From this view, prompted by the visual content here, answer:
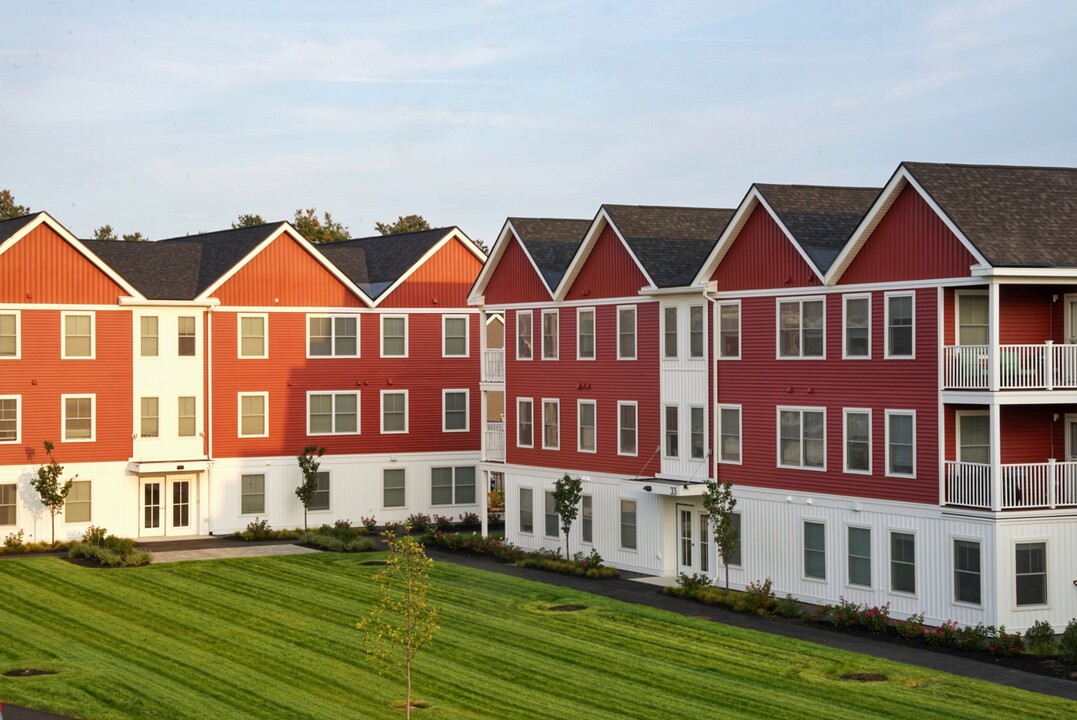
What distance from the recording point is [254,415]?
2121 inches

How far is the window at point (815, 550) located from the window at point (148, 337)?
83.8ft

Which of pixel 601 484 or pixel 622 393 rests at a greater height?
pixel 622 393

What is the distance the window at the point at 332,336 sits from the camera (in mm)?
54969

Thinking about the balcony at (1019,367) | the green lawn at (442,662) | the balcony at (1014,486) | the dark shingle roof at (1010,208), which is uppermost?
the dark shingle roof at (1010,208)

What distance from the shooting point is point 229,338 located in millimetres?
53281

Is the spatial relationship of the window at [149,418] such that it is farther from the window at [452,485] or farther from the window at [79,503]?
the window at [452,485]

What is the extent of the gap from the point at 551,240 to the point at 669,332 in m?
8.21

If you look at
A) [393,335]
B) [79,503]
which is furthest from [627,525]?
[79,503]

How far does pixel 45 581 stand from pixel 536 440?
16401 mm

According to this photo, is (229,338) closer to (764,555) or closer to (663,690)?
(764,555)

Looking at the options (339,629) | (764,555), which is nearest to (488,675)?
(339,629)

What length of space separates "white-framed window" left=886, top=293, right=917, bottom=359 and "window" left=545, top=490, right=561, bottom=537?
15609 mm

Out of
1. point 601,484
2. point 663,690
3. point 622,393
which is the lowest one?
point 663,690

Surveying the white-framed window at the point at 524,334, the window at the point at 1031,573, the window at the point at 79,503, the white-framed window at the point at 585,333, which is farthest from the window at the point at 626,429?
the window at the point at 79,503
